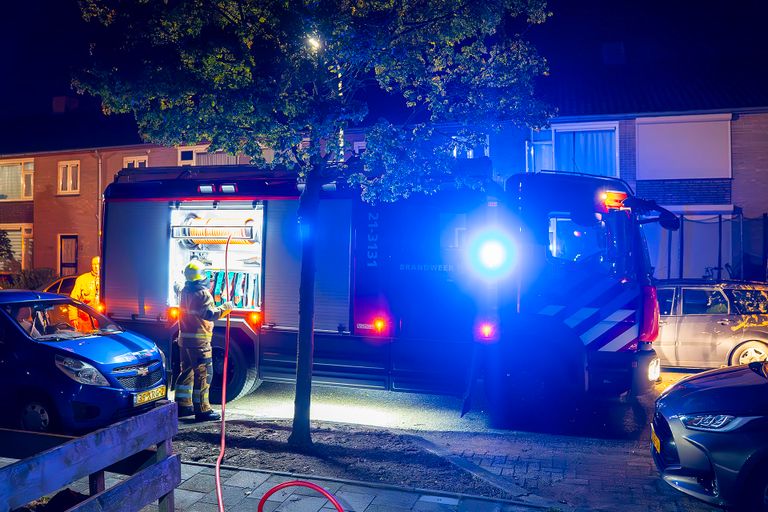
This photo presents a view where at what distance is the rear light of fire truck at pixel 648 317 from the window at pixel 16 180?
84.3 ft

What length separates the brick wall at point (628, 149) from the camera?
17234 mm

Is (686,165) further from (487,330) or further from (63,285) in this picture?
(63,285)

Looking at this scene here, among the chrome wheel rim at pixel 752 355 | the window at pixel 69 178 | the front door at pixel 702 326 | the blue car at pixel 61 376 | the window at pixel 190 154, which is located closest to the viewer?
the blue car at pixel 61 376

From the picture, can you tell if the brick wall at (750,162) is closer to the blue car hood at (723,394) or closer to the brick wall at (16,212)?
the blue car hood at (723,394)

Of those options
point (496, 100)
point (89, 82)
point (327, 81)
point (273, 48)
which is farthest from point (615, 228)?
point (89, 82)

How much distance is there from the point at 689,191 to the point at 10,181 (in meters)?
25.8

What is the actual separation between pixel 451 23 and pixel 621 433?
5.04 meters

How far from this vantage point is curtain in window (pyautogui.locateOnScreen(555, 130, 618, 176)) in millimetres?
17625

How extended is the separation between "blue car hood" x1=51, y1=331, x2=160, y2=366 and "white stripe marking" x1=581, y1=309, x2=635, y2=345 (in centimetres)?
505

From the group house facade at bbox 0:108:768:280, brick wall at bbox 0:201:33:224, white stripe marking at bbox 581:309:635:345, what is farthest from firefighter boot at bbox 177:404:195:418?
brick wall at bbox 0:201:33:224

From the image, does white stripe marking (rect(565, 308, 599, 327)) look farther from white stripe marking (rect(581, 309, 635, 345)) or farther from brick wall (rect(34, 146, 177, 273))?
brick wall (rect(34, 146, 177, 273))

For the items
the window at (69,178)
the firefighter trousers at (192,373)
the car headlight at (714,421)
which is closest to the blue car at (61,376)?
the firefighter trousers at (192,373)

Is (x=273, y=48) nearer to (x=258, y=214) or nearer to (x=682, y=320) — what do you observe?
(x=258, y=214)

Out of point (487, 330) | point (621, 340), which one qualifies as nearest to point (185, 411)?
point (487, 330)
